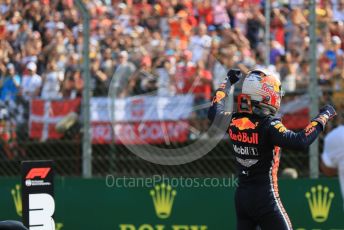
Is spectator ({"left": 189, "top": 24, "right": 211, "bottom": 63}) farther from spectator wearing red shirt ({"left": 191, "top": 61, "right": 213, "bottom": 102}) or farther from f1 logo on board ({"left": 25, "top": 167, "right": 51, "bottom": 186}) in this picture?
f1 logo on board ({"left": 25, "top": 167, "right": 51, "bottom": 186})

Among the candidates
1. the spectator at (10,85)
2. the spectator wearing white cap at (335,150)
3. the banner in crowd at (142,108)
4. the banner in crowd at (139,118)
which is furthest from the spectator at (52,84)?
the spectator wearing white cap at (335,150)

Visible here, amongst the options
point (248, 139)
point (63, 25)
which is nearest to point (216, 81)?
point (63, 25)

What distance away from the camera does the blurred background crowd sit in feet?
30.1

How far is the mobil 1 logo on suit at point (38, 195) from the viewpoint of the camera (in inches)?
288

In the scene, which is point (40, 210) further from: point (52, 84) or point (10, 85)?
point (10, 85)

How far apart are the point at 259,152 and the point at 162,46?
374 centimetres

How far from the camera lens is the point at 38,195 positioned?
738 cm

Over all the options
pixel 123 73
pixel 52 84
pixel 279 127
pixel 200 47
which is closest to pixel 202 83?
pixel 200 47

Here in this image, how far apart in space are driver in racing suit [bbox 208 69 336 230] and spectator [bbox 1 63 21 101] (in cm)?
441

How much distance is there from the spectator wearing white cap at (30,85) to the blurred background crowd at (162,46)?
12 millimetres

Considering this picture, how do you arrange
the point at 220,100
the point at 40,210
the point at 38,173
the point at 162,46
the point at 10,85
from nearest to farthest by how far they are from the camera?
the point at 220,100 < the point at 40,210 < the point at 38,173 < the point at 162,46 < the point at 10,85

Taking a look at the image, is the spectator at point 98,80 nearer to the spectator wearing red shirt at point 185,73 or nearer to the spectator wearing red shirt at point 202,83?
the spectator wearing red shirt at point 185,73

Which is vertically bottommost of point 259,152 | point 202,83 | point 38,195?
point 38,195

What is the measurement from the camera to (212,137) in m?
9.38
